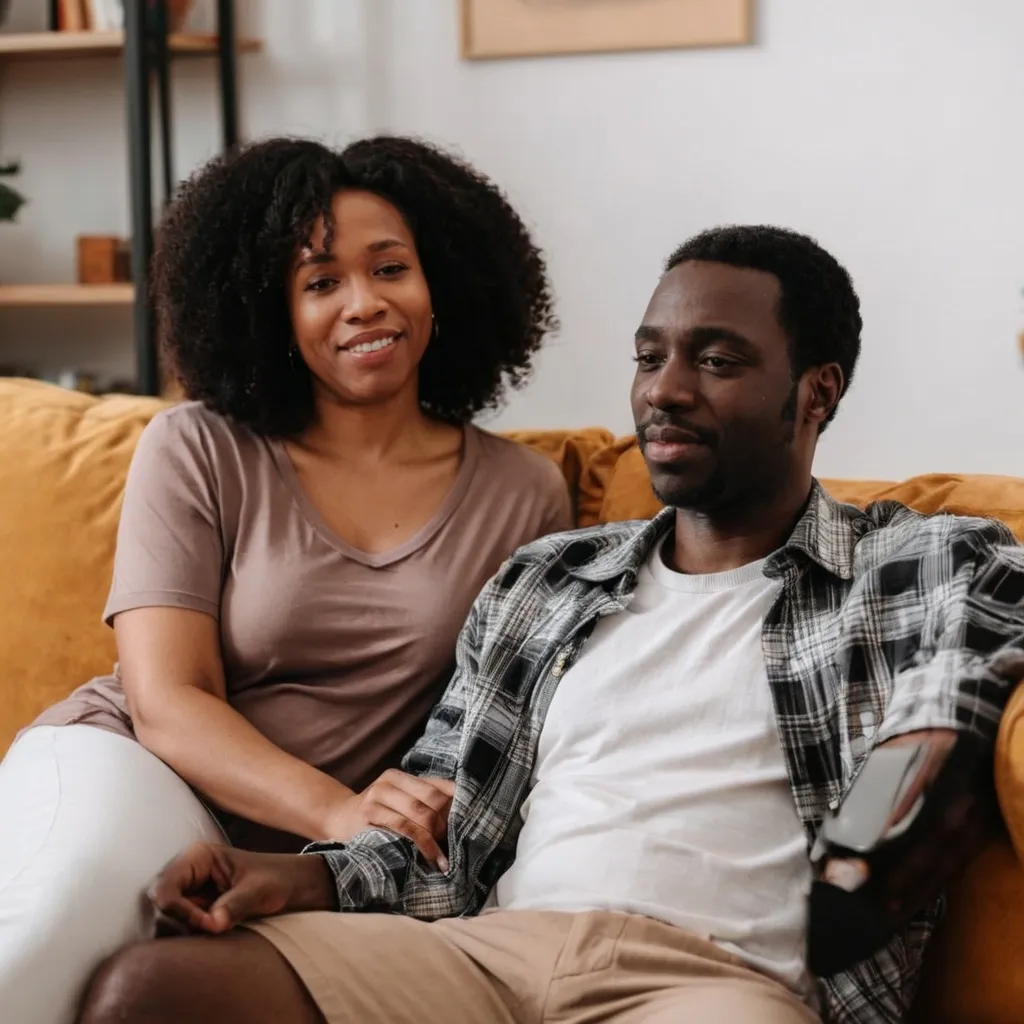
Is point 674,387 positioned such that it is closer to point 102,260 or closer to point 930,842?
point 930,842

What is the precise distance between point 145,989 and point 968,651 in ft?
2.26

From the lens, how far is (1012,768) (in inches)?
44.0

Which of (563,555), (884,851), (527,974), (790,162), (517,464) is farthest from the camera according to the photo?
(790,162)

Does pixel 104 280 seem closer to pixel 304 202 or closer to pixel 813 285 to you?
pixel 304 202

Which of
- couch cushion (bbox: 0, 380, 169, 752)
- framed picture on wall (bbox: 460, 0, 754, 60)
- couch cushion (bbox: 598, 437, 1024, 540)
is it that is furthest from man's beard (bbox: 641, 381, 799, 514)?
framed picture on wall (bbox: 460, 0, 754, 60)

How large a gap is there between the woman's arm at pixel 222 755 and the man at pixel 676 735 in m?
0.02

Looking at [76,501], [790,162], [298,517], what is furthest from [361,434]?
[790,162]

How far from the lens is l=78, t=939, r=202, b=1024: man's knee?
109cm

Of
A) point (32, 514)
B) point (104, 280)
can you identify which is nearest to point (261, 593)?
point (32, 514)

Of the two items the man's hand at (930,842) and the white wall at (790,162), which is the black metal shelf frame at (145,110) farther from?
the man's hand at (930,842)

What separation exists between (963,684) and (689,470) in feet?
1.14

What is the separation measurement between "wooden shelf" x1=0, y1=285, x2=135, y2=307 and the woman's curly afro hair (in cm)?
114

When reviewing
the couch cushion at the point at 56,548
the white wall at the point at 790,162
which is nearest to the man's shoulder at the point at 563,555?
the couch cushion at the point at 56,548

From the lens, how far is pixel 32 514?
181 centimetres
